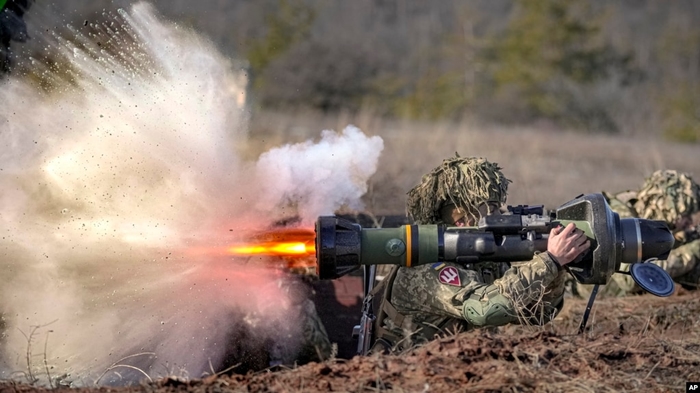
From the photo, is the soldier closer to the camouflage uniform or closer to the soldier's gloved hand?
the camouflage uniform

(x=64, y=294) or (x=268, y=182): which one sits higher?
(x=268, y=182)

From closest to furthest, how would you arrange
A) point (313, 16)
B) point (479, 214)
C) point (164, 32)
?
point (479, 214), point (164, 32), point (313, 16)

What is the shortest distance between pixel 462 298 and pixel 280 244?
120 centimetres

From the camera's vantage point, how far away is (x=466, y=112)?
3469 centimetres

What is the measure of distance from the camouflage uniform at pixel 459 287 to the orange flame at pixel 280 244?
540 millimetres

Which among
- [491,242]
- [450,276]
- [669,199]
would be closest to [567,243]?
[491,242]

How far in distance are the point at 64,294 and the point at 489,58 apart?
32.5 meters

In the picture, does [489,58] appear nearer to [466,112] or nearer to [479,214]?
[466,112]

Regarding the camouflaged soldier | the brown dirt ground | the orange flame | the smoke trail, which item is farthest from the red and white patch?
the smoke trail

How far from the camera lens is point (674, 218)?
27.4ft

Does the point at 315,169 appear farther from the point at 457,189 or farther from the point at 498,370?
the point at 498,370

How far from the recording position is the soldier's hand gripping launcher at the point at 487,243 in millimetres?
4766

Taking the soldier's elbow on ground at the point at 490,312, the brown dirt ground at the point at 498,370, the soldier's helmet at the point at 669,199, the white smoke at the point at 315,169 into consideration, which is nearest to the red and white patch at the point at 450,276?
the soldier's elbow on ground at the point at 490,312

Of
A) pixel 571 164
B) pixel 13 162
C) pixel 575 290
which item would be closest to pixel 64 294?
pixel 13 162
